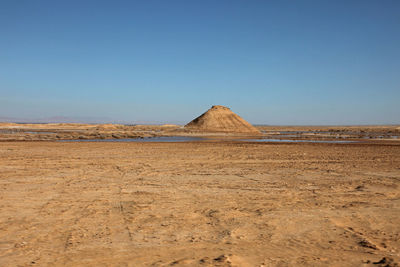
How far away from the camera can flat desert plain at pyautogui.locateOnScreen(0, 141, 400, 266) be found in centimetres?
442

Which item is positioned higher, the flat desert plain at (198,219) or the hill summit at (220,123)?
the hill summit at (220,123)

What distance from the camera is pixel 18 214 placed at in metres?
6.29

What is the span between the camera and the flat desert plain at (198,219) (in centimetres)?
442

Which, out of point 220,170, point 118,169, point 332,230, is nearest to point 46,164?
point 118,169

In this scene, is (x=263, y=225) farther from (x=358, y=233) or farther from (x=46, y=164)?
(x=46, y=164)

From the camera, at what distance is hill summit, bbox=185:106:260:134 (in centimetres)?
6394

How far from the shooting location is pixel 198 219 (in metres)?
6.09

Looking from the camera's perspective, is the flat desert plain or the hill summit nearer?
the flat desert plain

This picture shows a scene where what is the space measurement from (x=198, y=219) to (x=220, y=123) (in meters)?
60.4

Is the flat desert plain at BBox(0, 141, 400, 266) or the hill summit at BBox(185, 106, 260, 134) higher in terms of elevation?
the hill summit at BBox(185, 106, 260, 134)

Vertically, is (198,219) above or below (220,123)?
below

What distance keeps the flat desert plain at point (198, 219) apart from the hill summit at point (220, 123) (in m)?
52.8

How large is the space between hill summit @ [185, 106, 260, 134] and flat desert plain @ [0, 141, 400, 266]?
52779mm

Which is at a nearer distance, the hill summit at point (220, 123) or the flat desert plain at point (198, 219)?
the flat desert plain at point (198, 219)
